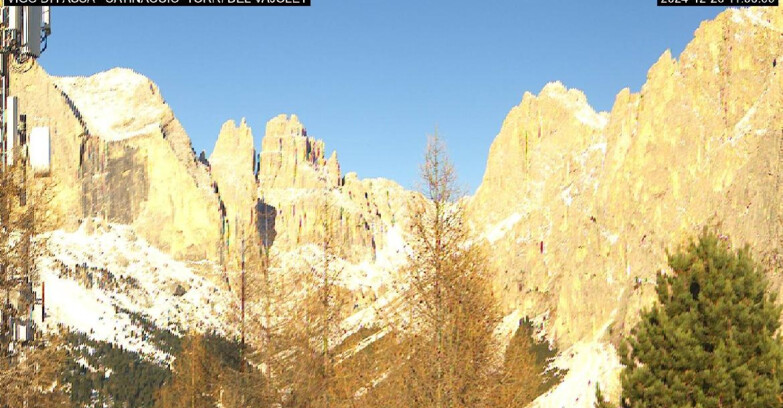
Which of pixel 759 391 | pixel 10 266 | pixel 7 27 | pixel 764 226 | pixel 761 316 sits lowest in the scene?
pixel 759 391

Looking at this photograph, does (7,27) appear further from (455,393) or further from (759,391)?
(759,391)

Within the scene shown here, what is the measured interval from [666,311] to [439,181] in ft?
28.2

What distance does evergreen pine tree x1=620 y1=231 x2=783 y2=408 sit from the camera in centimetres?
2548

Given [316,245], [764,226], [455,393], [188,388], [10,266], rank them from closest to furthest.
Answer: [10,266], [455,393], [316,245], [188,388], [764,226]

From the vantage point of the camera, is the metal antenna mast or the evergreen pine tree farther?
the evergreen pine tree

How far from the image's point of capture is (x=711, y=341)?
1037 inches

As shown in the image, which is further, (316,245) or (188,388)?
(188,388)

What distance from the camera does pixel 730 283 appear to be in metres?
26.0

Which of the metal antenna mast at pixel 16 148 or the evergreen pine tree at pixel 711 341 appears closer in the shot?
the metal antenna mast at pixel 16 148

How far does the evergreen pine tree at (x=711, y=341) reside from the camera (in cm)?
2548

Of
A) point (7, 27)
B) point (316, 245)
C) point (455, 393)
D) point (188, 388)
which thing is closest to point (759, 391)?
point (455, 393)

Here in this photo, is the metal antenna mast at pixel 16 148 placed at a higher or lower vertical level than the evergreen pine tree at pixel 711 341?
higher

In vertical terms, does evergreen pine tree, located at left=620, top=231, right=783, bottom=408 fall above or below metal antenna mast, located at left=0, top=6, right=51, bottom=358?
below

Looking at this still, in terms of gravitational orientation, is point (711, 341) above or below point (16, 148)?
below
